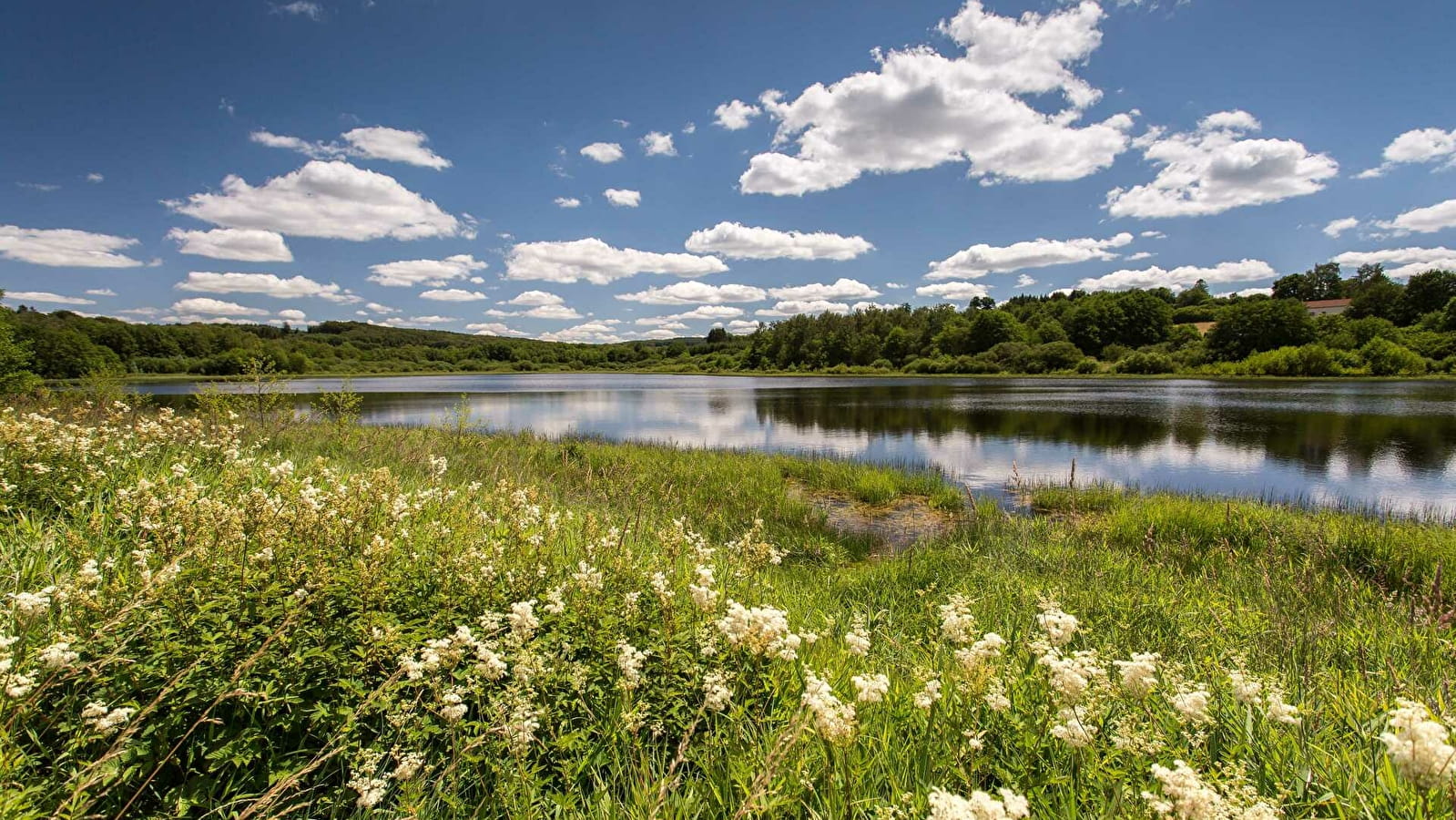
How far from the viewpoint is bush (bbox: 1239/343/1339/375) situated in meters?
73.6

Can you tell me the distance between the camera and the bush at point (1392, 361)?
70062mm

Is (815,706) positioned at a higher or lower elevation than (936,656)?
higher

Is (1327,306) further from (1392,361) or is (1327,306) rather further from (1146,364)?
(1392,361)

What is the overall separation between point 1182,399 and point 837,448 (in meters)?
36.6

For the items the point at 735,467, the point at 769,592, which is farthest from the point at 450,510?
the point at 735,467

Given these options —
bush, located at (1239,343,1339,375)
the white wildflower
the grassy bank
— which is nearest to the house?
bush, located at (1239,343,1339,375)

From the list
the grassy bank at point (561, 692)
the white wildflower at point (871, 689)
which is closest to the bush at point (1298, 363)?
the grassy bank at point (561, 692)

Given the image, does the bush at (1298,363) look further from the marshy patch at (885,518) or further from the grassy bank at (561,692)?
the grassy bank at (561,692)

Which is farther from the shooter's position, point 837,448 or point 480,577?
point 837,448

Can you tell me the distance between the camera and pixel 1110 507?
45.6ft

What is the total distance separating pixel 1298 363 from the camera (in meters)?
74.6

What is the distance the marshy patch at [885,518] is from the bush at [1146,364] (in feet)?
326

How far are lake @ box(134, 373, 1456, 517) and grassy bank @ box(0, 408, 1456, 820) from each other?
1028 centimetres

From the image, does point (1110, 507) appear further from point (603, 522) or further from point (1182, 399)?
point (1182, 399)
